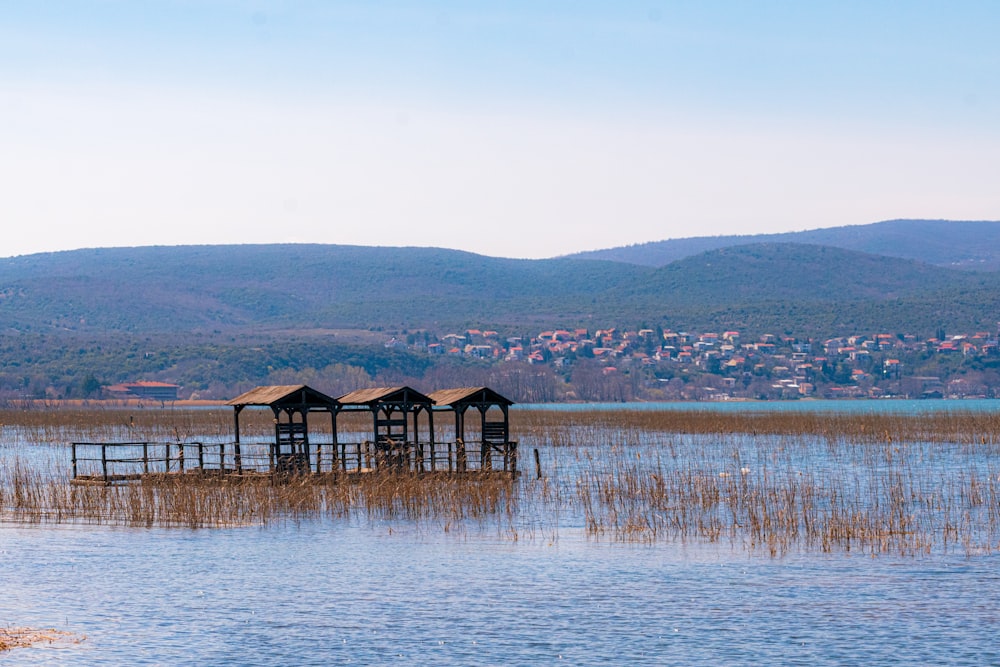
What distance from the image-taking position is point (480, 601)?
23234mm

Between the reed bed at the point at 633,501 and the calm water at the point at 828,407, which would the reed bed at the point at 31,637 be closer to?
the reed bed at the point at 633,501

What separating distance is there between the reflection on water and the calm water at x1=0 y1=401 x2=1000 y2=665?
48 mm

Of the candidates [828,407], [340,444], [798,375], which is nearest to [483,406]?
[340,444]

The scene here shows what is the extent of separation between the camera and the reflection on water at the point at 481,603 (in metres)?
19.4

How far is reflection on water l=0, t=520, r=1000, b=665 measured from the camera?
19375 mm

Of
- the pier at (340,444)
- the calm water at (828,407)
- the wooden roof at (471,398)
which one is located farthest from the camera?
the calm water at (828,407)

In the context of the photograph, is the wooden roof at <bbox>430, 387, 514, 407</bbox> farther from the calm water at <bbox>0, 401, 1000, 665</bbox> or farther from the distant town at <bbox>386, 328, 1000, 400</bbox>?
the distant town at <bbox>386, 328, 1000, 400</bbox>

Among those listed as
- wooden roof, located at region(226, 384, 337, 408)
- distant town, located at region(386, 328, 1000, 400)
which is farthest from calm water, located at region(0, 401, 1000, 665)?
distant town, located at region(386, 328, 1000, 400)

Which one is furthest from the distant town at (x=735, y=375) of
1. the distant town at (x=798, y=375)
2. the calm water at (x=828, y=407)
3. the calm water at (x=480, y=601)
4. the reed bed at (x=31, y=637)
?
the reed bed at (x=31, y=637)

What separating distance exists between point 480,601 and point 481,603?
0.17 meters

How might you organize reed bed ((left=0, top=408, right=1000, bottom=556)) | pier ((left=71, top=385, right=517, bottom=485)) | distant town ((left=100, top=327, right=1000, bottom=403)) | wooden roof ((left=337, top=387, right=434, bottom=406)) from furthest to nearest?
distant town ((left=100, top=327, right=1000, bottom=403))
wooden roof ((left=337, top=387, right=434, bottom=406))
pier ((left=71, top=385, right=517, bottom=485))
reed bed ((left=0, top=408, right=1000, bottom=556))

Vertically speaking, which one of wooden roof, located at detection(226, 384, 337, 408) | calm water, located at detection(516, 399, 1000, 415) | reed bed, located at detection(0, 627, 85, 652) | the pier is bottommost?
calm water, located at detection(516, 399, 1000, 415)

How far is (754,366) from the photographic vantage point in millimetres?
194250

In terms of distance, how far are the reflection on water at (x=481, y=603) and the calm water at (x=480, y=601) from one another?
0.16 feet
